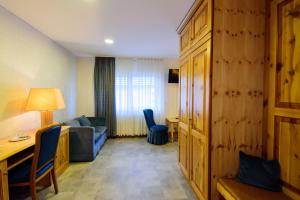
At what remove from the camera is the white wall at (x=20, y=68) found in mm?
2402

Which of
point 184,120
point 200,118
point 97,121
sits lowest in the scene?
point 97,121

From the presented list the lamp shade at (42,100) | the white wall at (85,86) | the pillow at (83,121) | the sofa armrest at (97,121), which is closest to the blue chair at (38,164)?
the lamp shade at (42,100)

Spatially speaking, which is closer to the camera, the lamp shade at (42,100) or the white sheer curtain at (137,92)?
the lamp shade at (42,100)

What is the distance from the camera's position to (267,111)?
6.21 ft

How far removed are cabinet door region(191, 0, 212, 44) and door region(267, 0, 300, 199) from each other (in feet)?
2.11

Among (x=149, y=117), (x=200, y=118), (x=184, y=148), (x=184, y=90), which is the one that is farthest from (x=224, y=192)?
(x=149, y=117)

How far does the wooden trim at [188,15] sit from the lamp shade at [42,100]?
2329mm

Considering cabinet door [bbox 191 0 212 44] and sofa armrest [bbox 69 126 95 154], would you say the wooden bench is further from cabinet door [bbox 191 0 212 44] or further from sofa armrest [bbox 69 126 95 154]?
sofa armrest [bbox 69 126 95 154]

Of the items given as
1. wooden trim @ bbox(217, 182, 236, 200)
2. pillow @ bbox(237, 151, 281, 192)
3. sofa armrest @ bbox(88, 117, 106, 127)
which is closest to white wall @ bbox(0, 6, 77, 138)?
sofa armrest @ bbox(88, 117, 106, 127)

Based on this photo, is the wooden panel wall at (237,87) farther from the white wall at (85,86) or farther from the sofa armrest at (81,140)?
the white wall at (85,86)

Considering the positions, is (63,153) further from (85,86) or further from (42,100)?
(85,86)

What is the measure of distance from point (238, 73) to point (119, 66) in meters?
4.15

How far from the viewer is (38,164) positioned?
80.3 inches

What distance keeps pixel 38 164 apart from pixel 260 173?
2.38 meters
